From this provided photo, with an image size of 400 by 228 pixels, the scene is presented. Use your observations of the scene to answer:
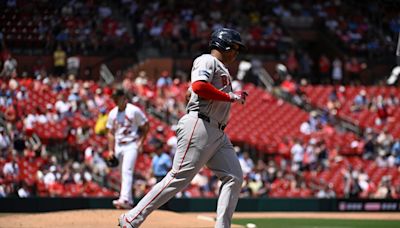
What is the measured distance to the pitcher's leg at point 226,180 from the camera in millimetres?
7770

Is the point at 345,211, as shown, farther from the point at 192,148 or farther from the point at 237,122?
the point at 192,148

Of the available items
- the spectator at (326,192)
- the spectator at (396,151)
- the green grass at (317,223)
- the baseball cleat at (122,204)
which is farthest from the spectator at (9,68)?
the baseball cleat at (122,204)

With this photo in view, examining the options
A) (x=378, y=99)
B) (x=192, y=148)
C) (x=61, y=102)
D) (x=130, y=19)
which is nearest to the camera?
(x=192, y=148)

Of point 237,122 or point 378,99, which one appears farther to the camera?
point 378,99

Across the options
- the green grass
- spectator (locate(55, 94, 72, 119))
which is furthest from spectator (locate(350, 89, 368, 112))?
the green grass

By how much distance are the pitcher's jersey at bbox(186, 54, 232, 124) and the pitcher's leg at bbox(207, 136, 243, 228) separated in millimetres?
333

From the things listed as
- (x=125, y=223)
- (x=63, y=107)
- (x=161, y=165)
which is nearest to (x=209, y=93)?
(x=125, y=223)

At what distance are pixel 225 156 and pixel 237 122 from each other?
15.3 m

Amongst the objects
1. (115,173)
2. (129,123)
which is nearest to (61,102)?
(115,173)

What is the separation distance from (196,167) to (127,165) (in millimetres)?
3593

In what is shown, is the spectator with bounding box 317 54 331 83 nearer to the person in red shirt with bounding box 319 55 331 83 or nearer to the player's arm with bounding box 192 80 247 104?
the person in red shirt with bounding box 319 55 331 83

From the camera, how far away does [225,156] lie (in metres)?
7.86

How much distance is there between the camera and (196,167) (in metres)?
7.71

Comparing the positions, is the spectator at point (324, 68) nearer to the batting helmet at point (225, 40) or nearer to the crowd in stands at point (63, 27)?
the crowd in stands at point (63, 27)
